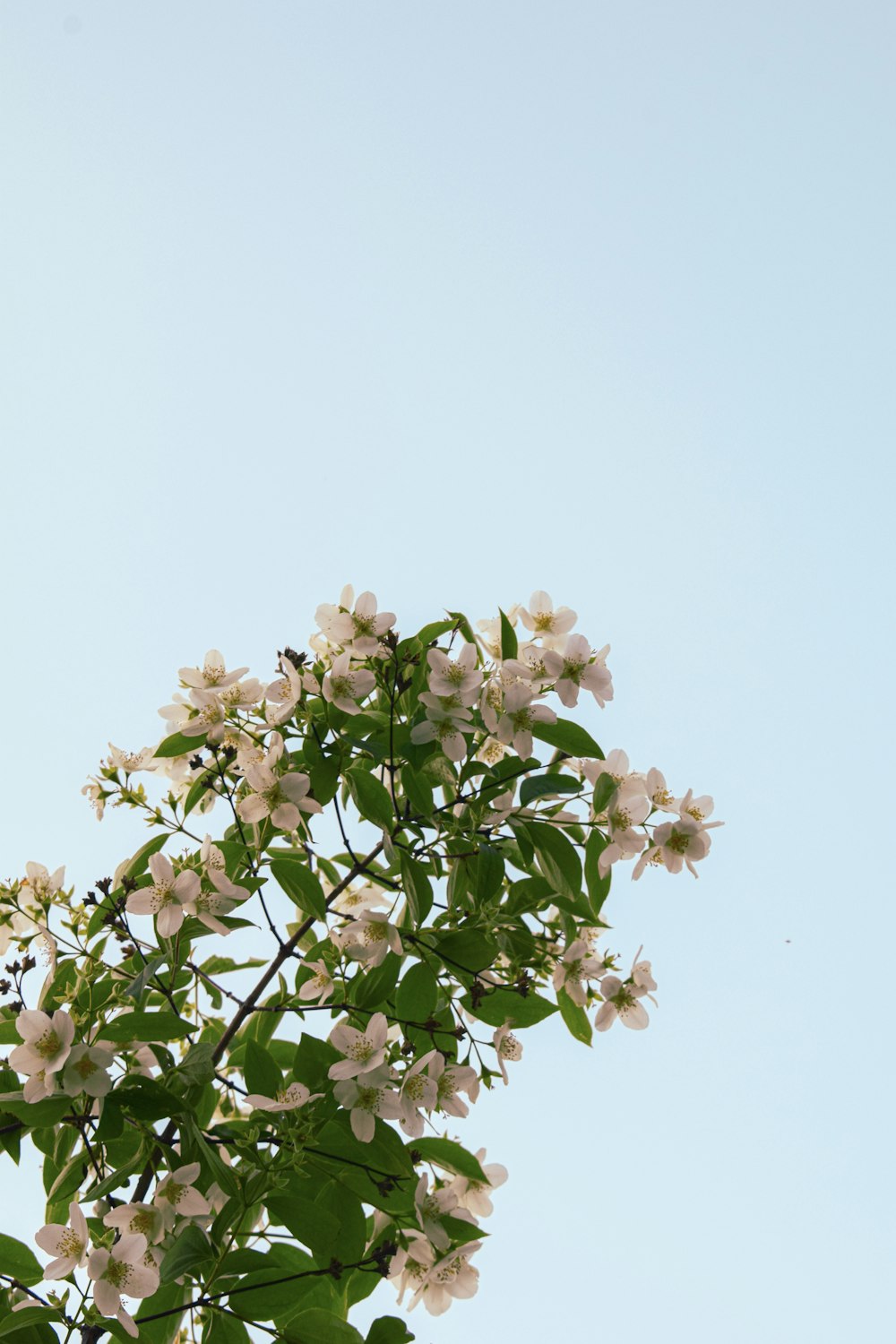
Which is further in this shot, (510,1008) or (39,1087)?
(510,1008)

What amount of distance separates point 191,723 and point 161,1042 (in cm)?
45

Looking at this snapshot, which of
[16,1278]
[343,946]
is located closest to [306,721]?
[343,946]

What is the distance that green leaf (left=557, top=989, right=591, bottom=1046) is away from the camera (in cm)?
179

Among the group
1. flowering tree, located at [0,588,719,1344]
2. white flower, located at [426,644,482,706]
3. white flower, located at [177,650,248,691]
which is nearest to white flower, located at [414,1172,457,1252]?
flowering tree, located at [0,588,719,1344]

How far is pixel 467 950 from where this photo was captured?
63.3 inches

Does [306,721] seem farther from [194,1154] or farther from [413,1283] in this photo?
[413,1283]

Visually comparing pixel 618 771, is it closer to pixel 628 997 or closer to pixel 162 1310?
pixel 628 997

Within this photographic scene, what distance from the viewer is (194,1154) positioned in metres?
1.42

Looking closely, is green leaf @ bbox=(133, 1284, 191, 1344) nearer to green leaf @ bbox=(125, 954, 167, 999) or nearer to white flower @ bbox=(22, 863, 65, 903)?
green leaf @ bbox=(125, 954, 167, 999)

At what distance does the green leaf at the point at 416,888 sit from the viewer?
159 cm

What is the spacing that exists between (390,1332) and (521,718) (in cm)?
79

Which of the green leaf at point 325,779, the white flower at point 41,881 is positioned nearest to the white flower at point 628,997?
the green leaf at point 325,779

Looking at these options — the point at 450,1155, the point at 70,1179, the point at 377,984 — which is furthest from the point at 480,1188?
the point at 70,1179

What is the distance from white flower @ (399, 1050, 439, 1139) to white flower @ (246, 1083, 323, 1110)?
11cm
